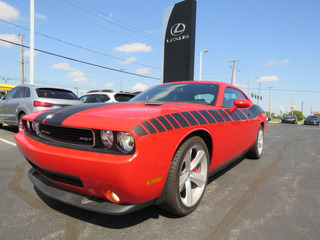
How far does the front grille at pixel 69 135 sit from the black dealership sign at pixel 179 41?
1040 cm

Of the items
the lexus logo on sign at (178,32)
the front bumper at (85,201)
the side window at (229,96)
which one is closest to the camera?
the front bumper at (85,201)

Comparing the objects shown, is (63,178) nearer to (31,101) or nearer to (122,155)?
(122,155)

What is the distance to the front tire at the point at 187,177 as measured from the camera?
1.78 m

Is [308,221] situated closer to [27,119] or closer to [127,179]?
[127,179]

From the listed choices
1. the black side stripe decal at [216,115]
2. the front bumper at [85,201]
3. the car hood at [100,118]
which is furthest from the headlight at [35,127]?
the black side stripe decal at [216,115]

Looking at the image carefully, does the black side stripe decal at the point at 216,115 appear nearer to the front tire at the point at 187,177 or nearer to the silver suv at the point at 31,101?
the front tire at the point at 187,177

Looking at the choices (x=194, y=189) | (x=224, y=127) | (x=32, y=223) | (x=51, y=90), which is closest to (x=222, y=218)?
(x=194, y=189)

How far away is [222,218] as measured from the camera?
1.96 m

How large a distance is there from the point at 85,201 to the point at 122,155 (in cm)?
52

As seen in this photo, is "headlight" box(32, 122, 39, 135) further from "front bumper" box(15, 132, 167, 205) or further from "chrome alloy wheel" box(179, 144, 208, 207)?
"chrome alloy wheel" box(179, 144, 208, 207)

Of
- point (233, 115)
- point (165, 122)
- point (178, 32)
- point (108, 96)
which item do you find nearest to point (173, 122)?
point (165, 122)

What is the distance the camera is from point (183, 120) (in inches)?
75.4

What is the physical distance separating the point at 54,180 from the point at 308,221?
2.25 m

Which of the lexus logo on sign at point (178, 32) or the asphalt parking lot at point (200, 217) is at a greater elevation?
the lexus logo on sign at point (178, 32)
